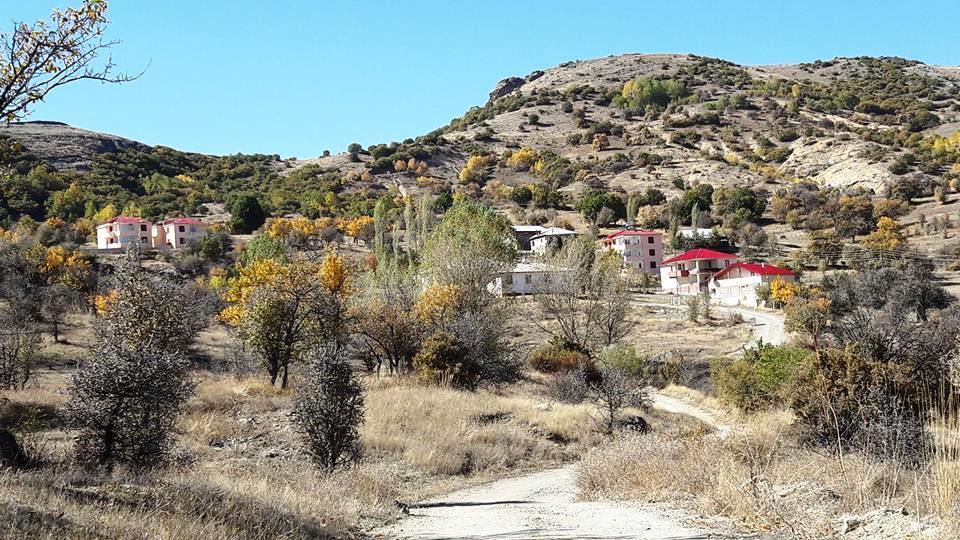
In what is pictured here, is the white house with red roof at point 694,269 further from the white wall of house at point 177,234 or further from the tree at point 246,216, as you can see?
the white wall of house at point 177,234

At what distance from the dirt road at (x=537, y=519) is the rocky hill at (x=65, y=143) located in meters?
128

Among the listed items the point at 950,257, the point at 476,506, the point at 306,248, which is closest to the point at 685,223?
the point at 950,257

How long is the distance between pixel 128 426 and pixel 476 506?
661cm

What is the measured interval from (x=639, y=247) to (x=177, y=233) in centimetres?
5329

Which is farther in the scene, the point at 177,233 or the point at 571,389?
the point at 177,233

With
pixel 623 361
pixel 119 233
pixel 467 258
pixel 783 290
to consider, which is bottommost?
pixel 623 361

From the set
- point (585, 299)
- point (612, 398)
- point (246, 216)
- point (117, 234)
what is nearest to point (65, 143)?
point (246, 216)

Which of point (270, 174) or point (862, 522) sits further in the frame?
point (270, 174)

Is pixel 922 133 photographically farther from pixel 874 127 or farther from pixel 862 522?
pixel 862 522

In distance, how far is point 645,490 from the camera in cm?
1172

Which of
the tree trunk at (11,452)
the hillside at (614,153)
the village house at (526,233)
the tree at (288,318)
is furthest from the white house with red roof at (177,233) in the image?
the tree trunk at (11,452)

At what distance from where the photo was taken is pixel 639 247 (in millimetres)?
87625

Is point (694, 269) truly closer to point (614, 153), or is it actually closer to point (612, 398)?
point (612, 398)

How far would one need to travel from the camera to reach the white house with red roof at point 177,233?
85000 mm
